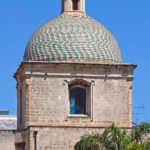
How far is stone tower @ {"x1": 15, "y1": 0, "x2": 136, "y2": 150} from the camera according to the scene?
3634 cm

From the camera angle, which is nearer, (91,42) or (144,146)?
(144,146)

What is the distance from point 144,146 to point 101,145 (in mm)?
1938

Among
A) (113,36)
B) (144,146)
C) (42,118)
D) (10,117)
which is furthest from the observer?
(10,117)

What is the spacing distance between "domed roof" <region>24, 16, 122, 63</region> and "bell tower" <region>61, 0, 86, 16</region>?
1.79 feet

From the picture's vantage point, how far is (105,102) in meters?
37.3

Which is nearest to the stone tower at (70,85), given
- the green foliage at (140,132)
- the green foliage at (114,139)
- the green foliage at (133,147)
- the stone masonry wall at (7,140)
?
the stone masonry wall at (7,140)

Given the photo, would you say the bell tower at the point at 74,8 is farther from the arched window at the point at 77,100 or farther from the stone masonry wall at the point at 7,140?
the stone masonry wall at the point at 7,140

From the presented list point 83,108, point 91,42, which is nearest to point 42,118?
point 83,108

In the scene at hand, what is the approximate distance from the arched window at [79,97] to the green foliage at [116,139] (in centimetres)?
224

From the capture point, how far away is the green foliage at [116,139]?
108ft

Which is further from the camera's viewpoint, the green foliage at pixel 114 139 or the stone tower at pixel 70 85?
the stone tower at pixel 70 85

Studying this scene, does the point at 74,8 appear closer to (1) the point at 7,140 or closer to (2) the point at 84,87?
(2) the point at 84,87

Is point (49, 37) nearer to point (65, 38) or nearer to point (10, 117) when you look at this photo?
point (65, 38)

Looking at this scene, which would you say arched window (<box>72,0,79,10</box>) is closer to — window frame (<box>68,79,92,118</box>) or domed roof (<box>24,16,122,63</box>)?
domed roof (<box>24,16,122,63</box>)
